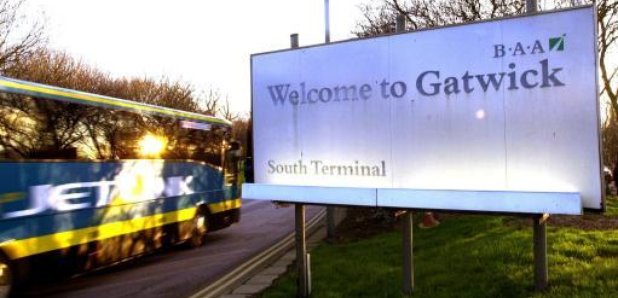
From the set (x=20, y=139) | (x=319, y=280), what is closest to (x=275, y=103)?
(x=319, y=280)

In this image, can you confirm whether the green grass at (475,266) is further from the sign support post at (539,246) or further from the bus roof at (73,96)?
the bus roof at (73,96)

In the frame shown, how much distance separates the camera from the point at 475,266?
757cm

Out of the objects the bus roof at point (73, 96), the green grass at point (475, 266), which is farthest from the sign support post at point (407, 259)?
the bus roof at point (73, 96)

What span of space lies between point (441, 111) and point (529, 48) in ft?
3.38

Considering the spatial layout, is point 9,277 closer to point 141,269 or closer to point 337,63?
point 141,269

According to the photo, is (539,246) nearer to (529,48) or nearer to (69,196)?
(529,48)

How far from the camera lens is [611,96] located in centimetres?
1877

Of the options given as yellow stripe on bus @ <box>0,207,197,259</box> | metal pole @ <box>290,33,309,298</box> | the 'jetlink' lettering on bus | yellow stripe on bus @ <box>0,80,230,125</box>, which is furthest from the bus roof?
metal pole @ <box>290,33,309,298</box>

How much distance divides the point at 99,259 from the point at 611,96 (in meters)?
15.6

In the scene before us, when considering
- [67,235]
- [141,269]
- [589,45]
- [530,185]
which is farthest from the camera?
[141,269]

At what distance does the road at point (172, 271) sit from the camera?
32.3 ft

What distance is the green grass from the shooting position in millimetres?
6527

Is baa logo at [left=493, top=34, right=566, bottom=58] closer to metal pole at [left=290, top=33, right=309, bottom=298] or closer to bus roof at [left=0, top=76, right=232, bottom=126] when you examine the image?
metal pole at [left=290, top=33, right=309, bottom=298]

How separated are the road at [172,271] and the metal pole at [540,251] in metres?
5.20
